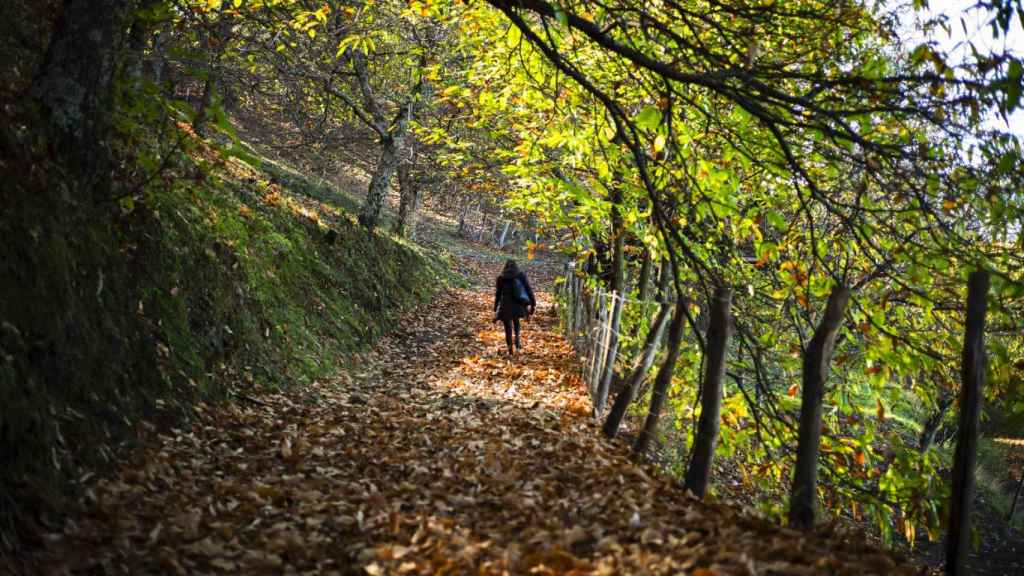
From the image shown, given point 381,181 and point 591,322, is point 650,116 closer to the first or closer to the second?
point 591,322

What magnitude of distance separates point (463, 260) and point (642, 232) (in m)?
25.1

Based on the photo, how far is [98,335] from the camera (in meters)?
5.20

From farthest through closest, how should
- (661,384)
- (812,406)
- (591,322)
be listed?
1. (591,322)
2. (661,384)
3. (812,406)

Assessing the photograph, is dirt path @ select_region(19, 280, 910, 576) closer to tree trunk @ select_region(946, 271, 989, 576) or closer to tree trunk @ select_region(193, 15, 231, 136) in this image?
tree trunk @ select_region(946, 271, 989, 576)

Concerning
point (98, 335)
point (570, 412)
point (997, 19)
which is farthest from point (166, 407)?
point (997, 19)

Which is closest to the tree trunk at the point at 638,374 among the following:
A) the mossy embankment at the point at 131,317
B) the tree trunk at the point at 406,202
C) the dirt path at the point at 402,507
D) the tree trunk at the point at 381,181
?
the dirt path at the point at 402,507

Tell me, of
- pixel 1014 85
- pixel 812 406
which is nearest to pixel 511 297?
pixel 812 406

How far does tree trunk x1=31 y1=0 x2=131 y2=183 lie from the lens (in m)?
5.50

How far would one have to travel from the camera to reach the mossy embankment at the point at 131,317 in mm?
4133

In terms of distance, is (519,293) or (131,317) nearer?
(131,317)

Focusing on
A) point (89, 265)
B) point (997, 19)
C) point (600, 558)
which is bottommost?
point (600, 558)

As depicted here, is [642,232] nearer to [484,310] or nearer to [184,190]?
[184,190]

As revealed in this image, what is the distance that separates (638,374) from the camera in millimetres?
6945

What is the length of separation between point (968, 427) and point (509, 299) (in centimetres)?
926
